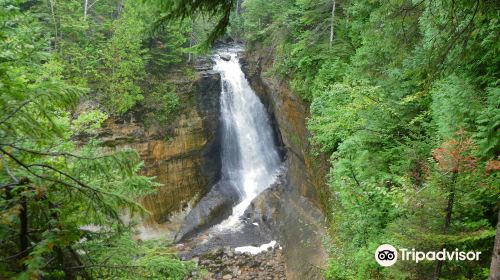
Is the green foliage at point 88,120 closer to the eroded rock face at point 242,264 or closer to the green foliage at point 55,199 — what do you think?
the green foliage at point 55,199

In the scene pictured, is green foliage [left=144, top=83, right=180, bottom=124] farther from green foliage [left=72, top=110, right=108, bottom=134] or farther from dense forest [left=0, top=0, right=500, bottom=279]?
green foliage [left=72, top=110, right=108, bottom=134]

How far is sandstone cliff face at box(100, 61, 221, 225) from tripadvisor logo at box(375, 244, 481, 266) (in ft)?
41.7

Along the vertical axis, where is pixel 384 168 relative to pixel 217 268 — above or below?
above

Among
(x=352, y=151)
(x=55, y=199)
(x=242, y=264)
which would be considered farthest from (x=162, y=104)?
(x=55, y=199)

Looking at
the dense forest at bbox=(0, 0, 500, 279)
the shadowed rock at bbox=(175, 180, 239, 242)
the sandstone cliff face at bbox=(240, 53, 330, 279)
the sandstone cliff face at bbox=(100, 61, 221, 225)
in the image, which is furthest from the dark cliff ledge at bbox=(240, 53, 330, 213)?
the shadowed rock at bbox=(175, 180, 239, 242)

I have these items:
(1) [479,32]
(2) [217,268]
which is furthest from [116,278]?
(2) [217,268]

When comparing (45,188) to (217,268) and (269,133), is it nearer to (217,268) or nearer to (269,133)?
(217,268)

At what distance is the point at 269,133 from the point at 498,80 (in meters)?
17.4

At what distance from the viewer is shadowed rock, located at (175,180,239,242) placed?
1811cm

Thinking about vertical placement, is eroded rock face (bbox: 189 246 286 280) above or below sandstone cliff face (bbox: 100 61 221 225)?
below

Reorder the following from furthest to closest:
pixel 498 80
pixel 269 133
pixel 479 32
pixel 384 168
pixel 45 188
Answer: pixel 269 133 < pixel 384 168 < pixel 498 80 < pixel 479 32 < pixel 45 188

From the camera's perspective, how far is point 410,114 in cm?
868

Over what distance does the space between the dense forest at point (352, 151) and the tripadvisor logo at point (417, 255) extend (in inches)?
4.1

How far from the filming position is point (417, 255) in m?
5.48
